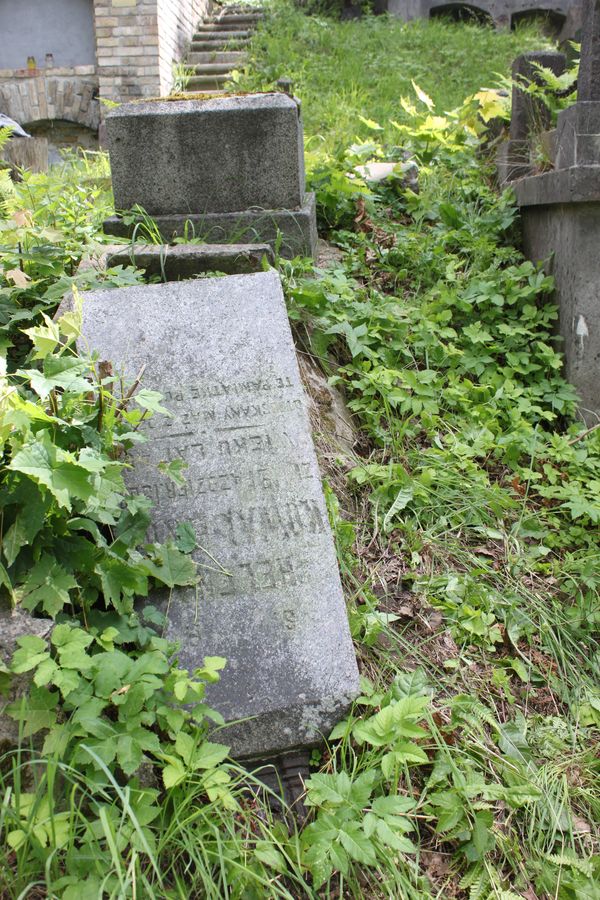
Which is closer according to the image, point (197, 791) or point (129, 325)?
point (197, 791)

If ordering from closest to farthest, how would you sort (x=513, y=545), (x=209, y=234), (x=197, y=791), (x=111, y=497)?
(x=197, y=791) → (x=111, y=497) → (x=513, y=545) → (x=209, y=234)

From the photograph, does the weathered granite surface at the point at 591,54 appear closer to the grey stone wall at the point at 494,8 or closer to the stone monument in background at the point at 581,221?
the stone monument in background at the point at 581,221

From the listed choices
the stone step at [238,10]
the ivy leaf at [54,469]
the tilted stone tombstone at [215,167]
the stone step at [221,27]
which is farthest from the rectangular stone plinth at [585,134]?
the stone step at [238,10]

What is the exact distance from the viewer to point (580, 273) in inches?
131

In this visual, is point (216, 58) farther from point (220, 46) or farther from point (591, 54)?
point (591, 54)

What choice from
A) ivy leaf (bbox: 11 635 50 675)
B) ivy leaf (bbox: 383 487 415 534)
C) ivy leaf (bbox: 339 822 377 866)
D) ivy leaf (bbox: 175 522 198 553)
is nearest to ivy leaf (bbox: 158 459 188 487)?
ivy leaf (bbox: 175 522 198 553)

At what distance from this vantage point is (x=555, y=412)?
330 centimetres

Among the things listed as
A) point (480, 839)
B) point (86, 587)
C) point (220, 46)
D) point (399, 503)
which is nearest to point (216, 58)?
point (220, 46)

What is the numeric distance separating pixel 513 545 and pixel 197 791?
146 centimetres

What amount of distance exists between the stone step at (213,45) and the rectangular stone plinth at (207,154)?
8.46m

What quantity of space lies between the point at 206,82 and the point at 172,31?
810 mm

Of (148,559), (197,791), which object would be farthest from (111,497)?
(197,791)

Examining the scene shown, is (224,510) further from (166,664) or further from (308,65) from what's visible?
(308,65)

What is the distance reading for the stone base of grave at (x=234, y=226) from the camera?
3270 millimetres
